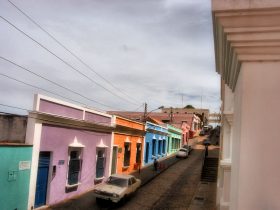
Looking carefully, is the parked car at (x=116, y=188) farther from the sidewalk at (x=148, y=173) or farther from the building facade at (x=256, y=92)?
the building facade at (x=256, y=92)

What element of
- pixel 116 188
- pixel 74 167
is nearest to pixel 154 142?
pixel 74 167

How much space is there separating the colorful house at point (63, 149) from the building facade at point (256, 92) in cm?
1417

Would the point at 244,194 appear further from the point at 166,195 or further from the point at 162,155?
the point at 162,155

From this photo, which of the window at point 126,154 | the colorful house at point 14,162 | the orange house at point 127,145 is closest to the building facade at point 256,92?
the colorful house at point 14,162

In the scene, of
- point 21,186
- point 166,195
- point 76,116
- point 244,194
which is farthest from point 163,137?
point 244,194

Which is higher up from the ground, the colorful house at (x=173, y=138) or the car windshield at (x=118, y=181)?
the colorful house at (x=173, y=138)

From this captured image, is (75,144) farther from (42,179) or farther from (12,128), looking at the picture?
(12,128)

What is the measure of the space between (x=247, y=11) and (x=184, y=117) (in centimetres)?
6510

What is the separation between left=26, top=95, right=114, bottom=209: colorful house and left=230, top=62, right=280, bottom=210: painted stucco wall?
560 inches

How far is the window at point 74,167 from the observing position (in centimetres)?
1927

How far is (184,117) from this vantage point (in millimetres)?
67125

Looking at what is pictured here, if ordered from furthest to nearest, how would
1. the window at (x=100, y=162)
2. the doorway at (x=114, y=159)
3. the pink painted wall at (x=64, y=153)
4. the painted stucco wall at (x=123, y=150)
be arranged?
the painted stucco wall at (x=123, y=150) → the doorway at (x=114, y=159) → the window at (x=100, y=162) → the pink painted wall at (x=64, y=153)

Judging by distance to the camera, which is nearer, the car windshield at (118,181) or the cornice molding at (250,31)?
the cornice molding at (250,31)

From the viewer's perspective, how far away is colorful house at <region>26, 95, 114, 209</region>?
16.0m
